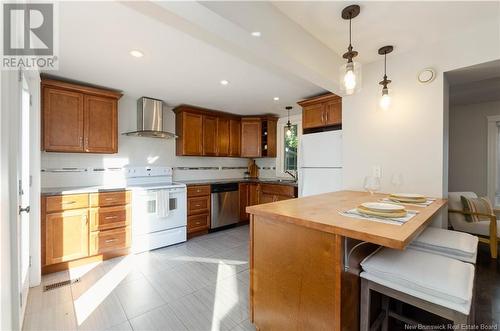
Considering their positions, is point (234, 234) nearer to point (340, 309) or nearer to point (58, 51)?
point (340, 309)

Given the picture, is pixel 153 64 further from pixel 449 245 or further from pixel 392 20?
pixel 449 245

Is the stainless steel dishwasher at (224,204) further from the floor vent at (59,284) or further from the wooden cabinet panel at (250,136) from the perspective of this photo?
the floor vent at (59,284)

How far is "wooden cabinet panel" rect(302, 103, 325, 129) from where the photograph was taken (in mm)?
3297

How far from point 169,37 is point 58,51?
1107mm

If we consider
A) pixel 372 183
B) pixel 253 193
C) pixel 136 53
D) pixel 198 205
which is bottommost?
pixel 198 205

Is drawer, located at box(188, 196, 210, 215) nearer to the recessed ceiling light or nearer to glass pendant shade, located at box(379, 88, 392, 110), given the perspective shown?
the recessed ceiling light

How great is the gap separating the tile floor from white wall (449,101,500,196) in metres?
3.94

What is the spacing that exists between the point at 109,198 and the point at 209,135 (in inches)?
78.4

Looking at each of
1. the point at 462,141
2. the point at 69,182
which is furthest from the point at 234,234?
the point at 462,141

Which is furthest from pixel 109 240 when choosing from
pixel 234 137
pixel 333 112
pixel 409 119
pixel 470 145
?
pixel 470 145

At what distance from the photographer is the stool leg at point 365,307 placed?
1.21m

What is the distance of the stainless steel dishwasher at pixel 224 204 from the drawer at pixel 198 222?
111mm

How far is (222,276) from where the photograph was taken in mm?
2396

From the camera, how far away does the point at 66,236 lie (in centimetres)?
251
